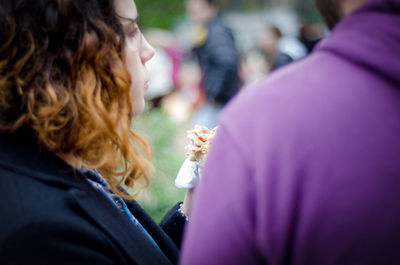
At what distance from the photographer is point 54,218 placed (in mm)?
1015

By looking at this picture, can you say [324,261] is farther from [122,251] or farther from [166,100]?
[166,100]

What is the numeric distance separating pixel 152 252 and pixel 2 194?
483 mm

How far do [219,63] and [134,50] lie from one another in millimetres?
3665

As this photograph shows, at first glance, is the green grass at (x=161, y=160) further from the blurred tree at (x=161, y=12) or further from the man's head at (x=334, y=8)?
the blurred tree at (x=161, y=12)

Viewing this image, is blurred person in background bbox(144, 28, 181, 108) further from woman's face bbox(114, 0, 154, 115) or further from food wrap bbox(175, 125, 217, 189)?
woman's face bbox(114, 0, 154, 115)

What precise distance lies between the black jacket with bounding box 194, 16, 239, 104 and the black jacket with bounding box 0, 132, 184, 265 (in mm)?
3683

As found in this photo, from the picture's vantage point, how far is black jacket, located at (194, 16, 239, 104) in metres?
4.86

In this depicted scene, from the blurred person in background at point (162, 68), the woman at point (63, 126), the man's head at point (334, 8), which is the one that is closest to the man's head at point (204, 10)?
the blurred person in background at point (162, 68)

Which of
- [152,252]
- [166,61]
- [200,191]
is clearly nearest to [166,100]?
[166,61]

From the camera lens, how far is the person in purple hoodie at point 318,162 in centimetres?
69

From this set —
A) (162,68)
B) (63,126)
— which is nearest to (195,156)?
(63,126)

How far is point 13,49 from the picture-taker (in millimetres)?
1088

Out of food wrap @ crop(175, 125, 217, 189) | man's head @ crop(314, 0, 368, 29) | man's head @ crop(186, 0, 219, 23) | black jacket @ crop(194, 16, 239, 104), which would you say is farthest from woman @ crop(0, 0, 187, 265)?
man's head @ crop(186, 0, 219, 23)

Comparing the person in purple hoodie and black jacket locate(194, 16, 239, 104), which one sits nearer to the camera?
the person in purple hoodie
